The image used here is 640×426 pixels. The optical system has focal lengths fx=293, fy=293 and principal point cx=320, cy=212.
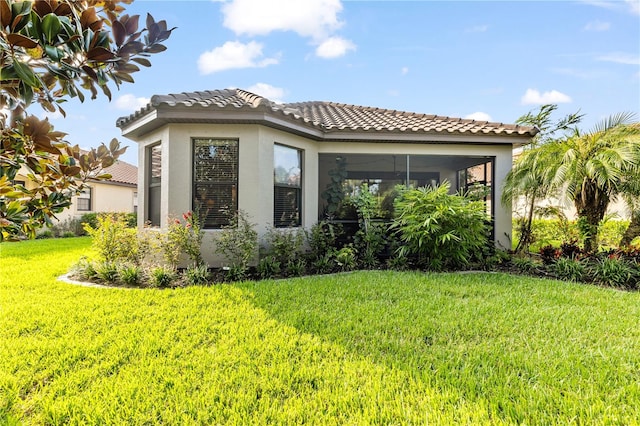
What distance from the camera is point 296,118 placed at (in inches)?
296

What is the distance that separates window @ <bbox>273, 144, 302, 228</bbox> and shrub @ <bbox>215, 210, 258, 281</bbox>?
106 cm

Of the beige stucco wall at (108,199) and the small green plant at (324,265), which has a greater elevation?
the beige stucco wall at (108,199)

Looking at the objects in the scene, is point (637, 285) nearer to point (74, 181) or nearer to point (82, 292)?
point (74, 181)

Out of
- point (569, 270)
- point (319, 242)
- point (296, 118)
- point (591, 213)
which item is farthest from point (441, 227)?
point (296, 118)

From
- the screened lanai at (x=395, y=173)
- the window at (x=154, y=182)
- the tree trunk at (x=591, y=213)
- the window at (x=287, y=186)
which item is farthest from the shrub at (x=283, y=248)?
the tree trunk at (x=591, y=213)

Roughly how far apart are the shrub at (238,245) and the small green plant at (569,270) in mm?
7359

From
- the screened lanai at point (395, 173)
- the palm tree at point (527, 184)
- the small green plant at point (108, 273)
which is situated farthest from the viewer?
the screened lanai at point (395, 173)

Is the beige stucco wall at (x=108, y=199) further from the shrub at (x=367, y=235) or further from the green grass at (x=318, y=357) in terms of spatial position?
the shrub at (x=367, y=235)

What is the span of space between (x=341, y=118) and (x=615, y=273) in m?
8.35

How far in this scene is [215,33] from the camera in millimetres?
6953

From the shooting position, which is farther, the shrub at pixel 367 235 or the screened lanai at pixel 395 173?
the screened lanai at pixel 395 173

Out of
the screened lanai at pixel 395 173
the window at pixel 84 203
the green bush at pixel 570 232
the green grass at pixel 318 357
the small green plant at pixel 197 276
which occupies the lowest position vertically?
the green grass at pixel 318 357

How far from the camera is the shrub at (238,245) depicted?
6699 millimetres

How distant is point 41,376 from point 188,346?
1371 mm
